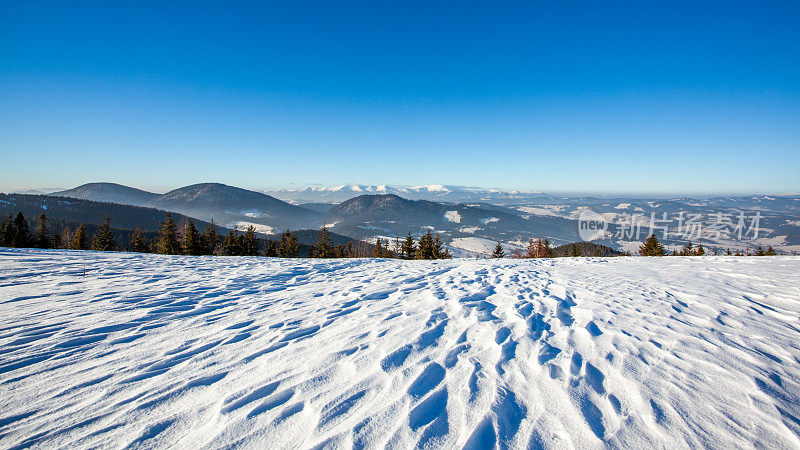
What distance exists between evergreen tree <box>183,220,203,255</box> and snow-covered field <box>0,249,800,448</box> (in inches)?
1236

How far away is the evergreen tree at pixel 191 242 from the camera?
32875mm

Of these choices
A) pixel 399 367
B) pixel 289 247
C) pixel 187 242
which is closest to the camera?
pixel 399 367

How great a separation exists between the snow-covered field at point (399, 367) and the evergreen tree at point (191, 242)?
31.4m

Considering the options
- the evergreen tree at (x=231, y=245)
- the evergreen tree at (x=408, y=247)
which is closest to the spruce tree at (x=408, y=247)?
the evergreen tree at (x=408, y=247)

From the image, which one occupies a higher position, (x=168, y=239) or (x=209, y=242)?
(x=168, y=239)

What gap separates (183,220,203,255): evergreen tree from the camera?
32.9 m

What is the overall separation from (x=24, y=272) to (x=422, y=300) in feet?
30.6

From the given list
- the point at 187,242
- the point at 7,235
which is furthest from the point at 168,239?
the point at 7,235

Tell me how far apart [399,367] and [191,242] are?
127 feet

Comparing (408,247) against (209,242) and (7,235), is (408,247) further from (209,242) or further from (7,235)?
(7,235)

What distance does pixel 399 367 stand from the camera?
2863 mm

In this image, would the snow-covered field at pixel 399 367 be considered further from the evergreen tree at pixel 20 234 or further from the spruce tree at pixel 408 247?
the evergreen tree at pixel 20 234

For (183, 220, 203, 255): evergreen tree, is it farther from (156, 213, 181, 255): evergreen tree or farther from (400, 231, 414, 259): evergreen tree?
(400, 231, 414, 259): evergreen tree

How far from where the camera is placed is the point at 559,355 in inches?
124
